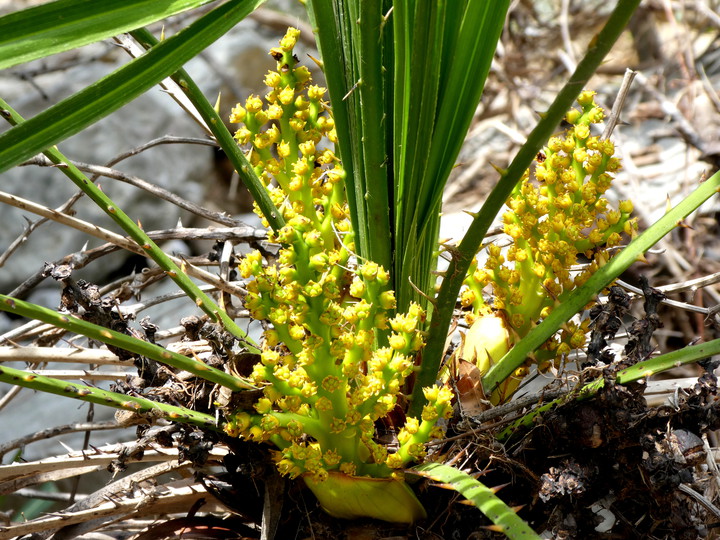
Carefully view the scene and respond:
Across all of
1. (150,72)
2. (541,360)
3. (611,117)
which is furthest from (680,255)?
(150,72)

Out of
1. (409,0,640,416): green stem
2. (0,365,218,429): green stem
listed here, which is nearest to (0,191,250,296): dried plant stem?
(0,365,218,429): green stem

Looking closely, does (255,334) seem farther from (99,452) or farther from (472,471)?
(472,471)

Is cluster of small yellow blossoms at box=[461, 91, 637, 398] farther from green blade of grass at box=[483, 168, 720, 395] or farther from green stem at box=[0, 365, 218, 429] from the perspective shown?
green stem at box=[0, 365, 218, 429]

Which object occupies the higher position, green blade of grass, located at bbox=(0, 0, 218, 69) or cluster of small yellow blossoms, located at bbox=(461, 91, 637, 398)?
green blade of grass, located at bbox=(0, 0, 218, 69)

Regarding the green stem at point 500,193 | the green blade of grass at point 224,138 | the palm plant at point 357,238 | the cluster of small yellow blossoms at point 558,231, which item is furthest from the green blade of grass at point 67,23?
the cluster of small yellow blossoms at point 558,231

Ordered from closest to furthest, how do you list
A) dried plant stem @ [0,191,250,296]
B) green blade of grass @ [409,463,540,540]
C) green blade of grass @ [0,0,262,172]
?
green blade of grass @ [0,0,262,172] → green blade of grass @ [409,463,540,540] → dried plant stem @ [0,191,250,296]

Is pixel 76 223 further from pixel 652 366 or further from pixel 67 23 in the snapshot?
pixel 652 366

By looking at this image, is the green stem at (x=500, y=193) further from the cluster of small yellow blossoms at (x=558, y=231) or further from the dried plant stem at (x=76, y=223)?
the dried plant stem at (x=76, y=223)

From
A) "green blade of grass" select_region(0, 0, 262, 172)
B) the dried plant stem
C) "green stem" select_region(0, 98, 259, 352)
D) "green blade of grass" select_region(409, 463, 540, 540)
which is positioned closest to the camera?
"green blade of grass" select_region(0, 0, 262, 172)
